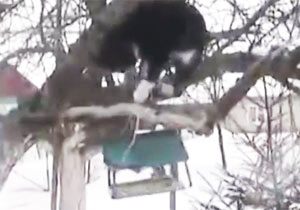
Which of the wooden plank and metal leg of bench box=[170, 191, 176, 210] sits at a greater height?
the wooden plank

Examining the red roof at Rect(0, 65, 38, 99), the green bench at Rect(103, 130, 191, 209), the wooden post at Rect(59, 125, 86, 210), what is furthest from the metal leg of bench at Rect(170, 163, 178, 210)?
the red roof at Rect(0, 65, 38, 99)

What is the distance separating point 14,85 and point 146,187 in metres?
0.32

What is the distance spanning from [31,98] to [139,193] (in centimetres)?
28

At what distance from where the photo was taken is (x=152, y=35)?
119 cm

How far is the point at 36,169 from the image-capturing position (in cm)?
117

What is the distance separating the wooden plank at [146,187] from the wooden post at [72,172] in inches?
2.6

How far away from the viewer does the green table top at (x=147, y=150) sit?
1.19 metres

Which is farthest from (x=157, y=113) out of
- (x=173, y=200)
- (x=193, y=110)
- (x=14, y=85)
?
(x=14, y=85)

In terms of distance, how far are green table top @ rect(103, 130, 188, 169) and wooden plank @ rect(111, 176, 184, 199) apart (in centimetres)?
3

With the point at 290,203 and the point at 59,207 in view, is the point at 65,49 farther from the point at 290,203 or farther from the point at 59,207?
the point at 290,203

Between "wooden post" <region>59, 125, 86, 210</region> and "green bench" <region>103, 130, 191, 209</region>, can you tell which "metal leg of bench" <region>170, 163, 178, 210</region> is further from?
"wooden post" <region>59, 125, 86, 210</region>

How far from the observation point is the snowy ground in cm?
118

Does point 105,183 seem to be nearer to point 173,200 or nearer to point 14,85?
point 173,200

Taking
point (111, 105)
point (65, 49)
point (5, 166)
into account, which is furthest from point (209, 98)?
point (5, 166)
